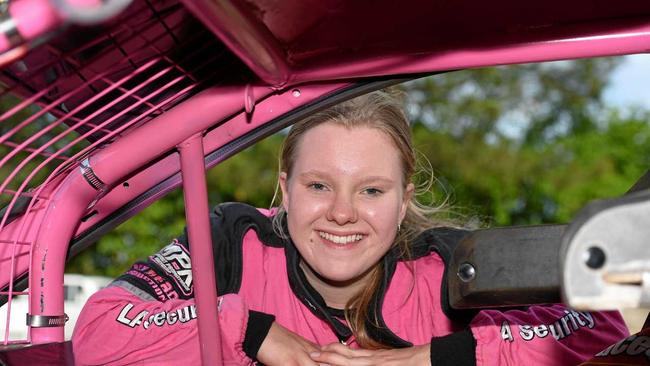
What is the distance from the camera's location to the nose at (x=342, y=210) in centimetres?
177

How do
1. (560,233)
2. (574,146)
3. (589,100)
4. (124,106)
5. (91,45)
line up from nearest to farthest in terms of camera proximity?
(560,233) → (91,45) → (124,106) → (574,146) → (589,100)

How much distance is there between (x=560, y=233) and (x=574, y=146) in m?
6.19

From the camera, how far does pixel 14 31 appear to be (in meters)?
0.72

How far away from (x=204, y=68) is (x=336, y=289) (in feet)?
2.73

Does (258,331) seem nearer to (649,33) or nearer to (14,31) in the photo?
(649,33)

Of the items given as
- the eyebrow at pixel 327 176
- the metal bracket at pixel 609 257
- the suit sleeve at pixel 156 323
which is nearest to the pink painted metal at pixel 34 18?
the metal bracket at pixel 609 257

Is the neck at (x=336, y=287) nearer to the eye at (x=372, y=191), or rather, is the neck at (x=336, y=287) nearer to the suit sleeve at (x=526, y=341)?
the eye at (x=372, y=191)

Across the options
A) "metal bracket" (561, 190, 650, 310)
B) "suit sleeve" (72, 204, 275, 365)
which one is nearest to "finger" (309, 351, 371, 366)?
"suit sleeve" (72, 204, 275, 365)

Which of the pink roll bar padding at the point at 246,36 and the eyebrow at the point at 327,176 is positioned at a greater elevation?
the eyebrow at the point at 327,176

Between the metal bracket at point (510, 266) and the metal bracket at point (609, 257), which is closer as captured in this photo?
the metal bracket at point (609, 257)

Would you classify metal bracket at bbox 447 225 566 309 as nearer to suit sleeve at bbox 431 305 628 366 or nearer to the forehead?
suit sleeve at bbox 431 305 628 366

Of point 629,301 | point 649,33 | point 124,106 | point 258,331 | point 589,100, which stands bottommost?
point 629,301

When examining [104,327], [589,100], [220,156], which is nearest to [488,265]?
[220,156]

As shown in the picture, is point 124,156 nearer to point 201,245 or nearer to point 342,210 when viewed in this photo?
point 201,245
